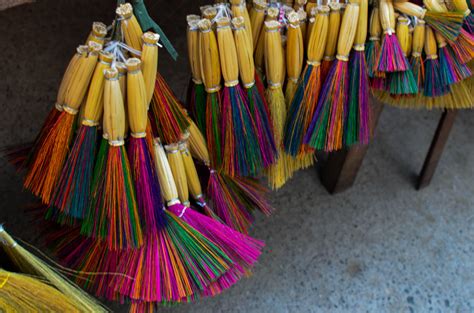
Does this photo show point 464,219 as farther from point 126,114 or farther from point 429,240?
point 126,114

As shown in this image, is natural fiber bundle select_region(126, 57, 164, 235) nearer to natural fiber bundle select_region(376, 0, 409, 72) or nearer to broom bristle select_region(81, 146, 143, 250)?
broom bristle select_region(81, 146, 143, 250)

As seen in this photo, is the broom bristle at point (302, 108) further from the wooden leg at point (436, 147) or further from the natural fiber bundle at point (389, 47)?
the wooden leg at point (436, 147)

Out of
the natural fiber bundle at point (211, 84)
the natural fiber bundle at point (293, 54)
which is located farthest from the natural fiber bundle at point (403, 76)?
the natural fiber bundle at point (211, 84)

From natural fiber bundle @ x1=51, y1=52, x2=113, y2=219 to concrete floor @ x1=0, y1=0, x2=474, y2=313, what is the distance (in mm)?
700

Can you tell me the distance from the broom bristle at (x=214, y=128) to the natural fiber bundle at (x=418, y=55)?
1.77 feet

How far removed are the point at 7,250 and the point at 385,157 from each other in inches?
67.3

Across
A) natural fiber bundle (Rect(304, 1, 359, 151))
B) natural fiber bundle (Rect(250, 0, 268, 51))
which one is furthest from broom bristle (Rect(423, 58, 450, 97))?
natural fiber bundle (Rect(250, 0, 268, 51))

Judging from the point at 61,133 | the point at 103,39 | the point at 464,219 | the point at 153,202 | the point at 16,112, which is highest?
the point at 103,39

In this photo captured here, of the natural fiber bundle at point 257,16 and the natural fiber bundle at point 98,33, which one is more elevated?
the natural fiber bundle at point 98,33

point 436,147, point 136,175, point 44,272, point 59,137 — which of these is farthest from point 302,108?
point 436,147

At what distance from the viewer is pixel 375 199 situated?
7.12 ft

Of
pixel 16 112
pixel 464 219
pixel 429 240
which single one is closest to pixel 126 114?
pixel 16 112

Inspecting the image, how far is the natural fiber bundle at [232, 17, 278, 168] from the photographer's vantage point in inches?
45.4

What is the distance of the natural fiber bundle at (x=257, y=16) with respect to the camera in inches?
48.3
